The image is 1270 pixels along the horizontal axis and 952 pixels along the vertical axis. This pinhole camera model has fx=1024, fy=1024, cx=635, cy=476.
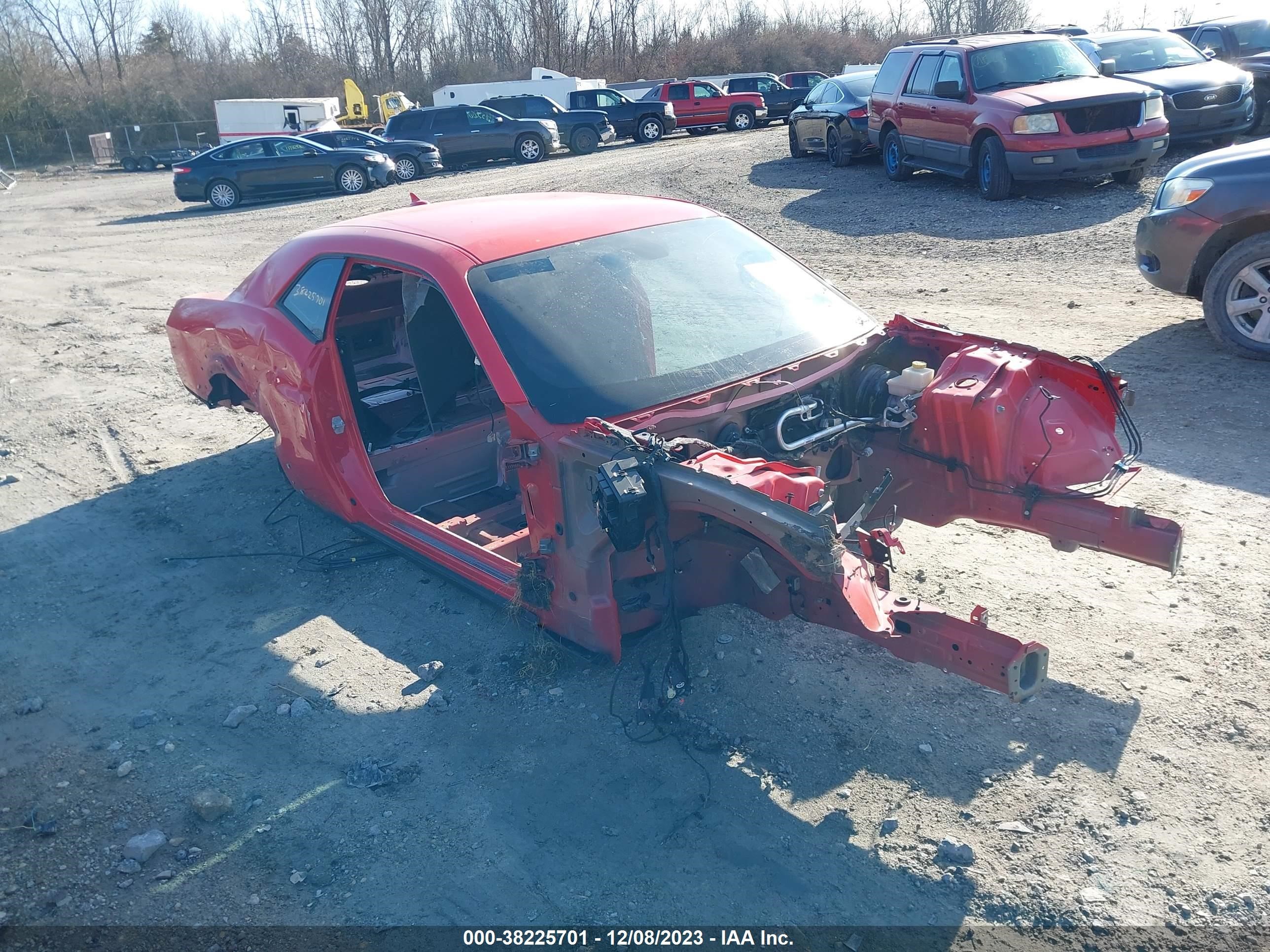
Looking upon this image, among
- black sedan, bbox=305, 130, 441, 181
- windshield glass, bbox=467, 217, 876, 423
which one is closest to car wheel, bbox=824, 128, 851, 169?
black sedan, bbox=305, 130, 441, 181

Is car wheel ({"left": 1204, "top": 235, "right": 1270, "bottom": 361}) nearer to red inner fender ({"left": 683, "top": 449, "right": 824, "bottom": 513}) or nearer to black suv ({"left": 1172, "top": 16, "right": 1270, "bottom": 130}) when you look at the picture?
red inner fender ({"left": 683, "top": 449, "right": 824, "bottom": 513})

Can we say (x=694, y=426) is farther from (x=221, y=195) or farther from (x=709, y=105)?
(x=709, y=105)

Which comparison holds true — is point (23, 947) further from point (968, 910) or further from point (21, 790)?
point (968, 910)

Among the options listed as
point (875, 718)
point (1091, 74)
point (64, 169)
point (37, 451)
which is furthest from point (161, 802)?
point (64, 169)

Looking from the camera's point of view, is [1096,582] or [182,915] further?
[1096,582]

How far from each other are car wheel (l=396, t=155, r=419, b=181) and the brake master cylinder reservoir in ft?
74.1

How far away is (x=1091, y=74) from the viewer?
13.1 m

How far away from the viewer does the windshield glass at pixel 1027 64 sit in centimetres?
1313

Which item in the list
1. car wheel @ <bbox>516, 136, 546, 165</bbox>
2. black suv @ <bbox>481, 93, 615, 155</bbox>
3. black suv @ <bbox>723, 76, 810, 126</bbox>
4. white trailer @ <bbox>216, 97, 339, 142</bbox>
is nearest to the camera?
car wheel @ <bbox>516, 136, 546, 165</bbox>

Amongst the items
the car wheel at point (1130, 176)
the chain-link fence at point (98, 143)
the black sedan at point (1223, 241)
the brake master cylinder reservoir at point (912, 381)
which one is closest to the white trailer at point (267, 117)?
the chain-link fence at point (98, 143)

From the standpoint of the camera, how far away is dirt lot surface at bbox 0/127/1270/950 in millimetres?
3000

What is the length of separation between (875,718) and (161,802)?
2.54m

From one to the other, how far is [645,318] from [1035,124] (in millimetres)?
9995

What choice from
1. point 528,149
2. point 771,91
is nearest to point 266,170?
point 528,149
